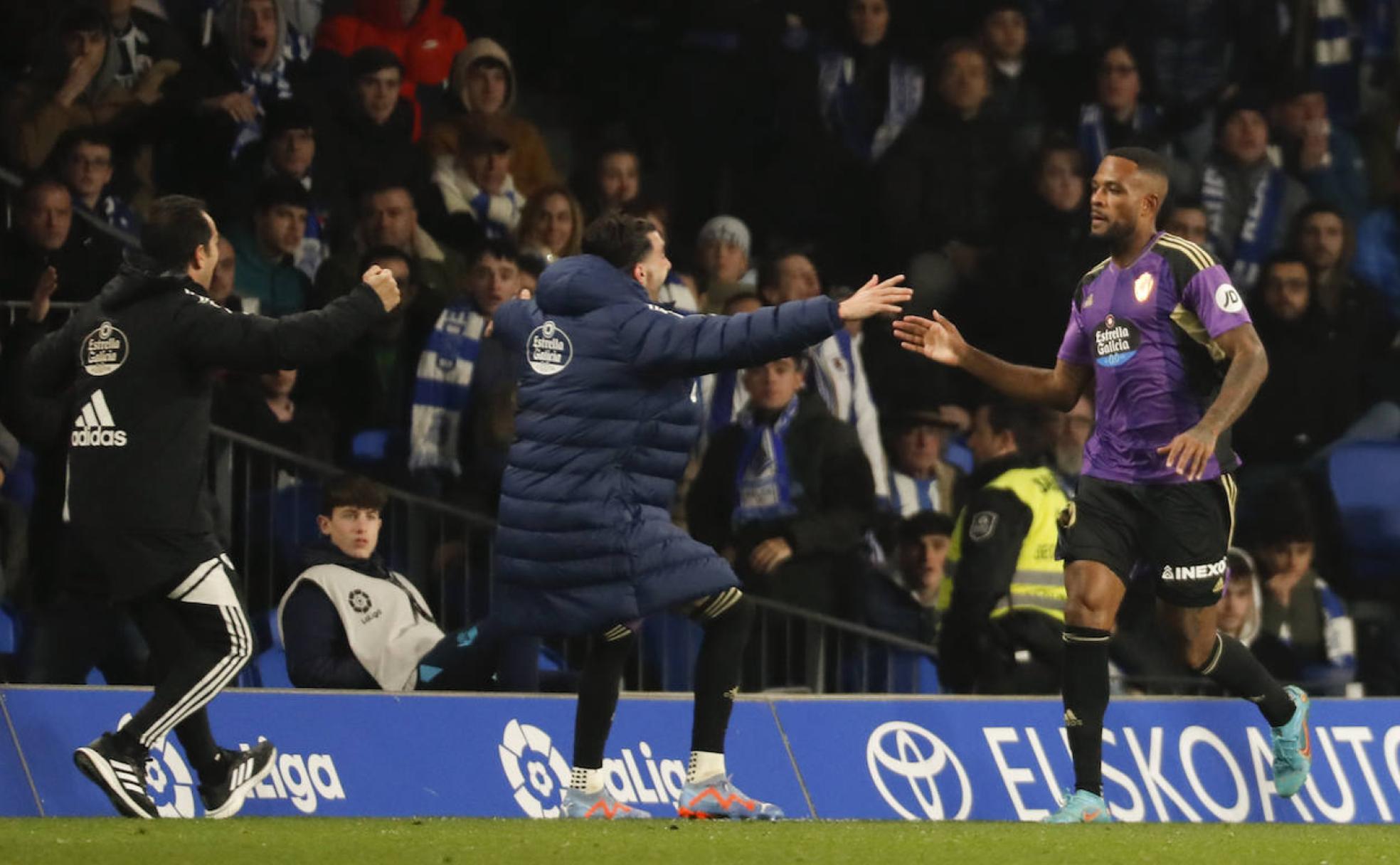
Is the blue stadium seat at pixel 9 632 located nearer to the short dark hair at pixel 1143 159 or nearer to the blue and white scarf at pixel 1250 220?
the short dark hair at pixel 1143 159

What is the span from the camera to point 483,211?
1238 cm

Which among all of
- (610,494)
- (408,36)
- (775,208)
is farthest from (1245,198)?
(610,494)

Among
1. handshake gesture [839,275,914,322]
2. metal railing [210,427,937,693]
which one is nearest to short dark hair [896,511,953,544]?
metal railing [210,427,937,693]

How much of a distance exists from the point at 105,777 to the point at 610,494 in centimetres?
176

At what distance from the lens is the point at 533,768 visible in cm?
909

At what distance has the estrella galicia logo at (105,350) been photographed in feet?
24.6

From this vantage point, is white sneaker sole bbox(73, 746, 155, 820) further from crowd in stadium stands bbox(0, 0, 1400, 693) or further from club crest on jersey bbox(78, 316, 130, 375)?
crowd in stadium stands bbox(0, 0, 1400, 693)

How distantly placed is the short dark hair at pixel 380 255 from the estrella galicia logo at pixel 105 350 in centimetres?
381

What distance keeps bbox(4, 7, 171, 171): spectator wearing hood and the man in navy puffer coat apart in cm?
417

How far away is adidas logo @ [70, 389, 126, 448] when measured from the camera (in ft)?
24.6

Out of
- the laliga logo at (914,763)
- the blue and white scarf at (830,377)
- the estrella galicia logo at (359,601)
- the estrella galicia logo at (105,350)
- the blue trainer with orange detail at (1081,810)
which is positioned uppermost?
the estrella galicia logo at (105,350)

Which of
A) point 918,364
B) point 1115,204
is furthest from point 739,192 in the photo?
point 1115,204

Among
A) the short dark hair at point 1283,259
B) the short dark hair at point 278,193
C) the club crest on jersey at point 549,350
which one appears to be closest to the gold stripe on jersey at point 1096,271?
the club crest on jersey at point 549,350

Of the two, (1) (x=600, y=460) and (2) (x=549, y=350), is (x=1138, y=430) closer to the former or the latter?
(1) (x=600, y=460)
